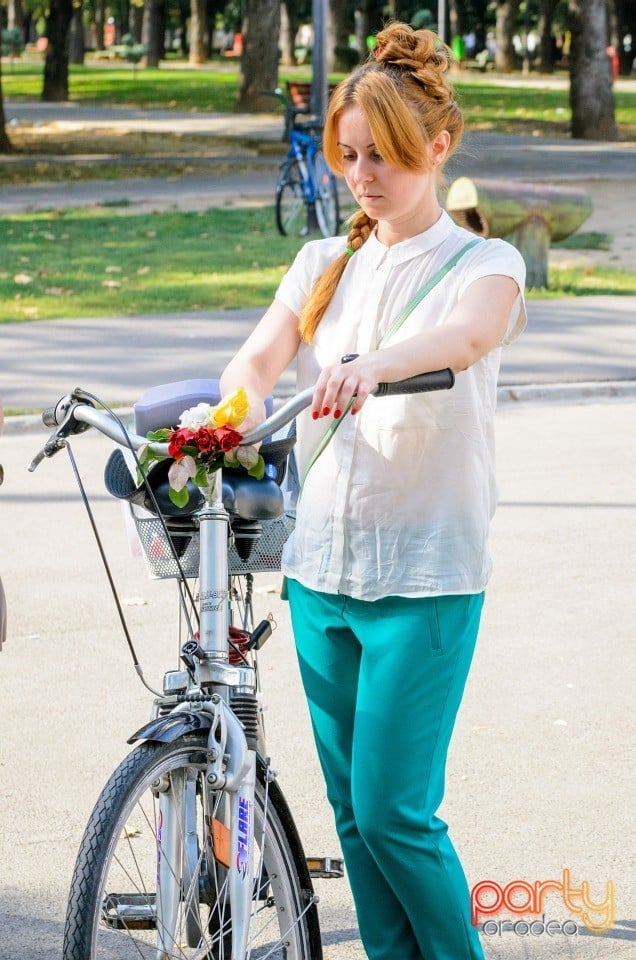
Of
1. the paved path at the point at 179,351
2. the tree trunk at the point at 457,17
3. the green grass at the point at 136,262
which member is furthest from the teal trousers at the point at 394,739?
the tree trunk at the point at 457,17

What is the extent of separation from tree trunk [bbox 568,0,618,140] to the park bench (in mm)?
17848

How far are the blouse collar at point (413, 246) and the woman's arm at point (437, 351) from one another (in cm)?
17

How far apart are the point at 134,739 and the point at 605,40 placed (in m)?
30.5

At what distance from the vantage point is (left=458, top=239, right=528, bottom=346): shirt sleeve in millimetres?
2816

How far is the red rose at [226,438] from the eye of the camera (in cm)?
257

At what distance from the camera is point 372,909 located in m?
3.06

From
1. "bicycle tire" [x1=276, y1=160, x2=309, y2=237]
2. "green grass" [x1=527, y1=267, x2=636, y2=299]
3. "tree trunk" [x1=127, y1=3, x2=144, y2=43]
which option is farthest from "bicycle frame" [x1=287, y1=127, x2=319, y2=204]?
"tree trunk" [x1=127, y1=3, x2=144, y2=43]

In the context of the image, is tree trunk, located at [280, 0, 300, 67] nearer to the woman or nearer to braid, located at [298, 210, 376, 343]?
braid, located at [298, 210, 376, 343]

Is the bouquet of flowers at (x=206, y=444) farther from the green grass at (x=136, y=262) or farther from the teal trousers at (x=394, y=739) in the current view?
the green grass at (x=136, y=262)

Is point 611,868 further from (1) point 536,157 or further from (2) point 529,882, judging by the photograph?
(1) point 536,157

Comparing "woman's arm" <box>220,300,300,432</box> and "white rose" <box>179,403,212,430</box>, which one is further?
"woman's arm" <box>220,300,300,432</box>

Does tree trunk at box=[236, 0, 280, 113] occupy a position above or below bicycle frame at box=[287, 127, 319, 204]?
above

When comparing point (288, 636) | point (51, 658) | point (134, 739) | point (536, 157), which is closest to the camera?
point (134, 739)

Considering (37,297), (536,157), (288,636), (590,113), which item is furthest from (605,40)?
(288,636)
